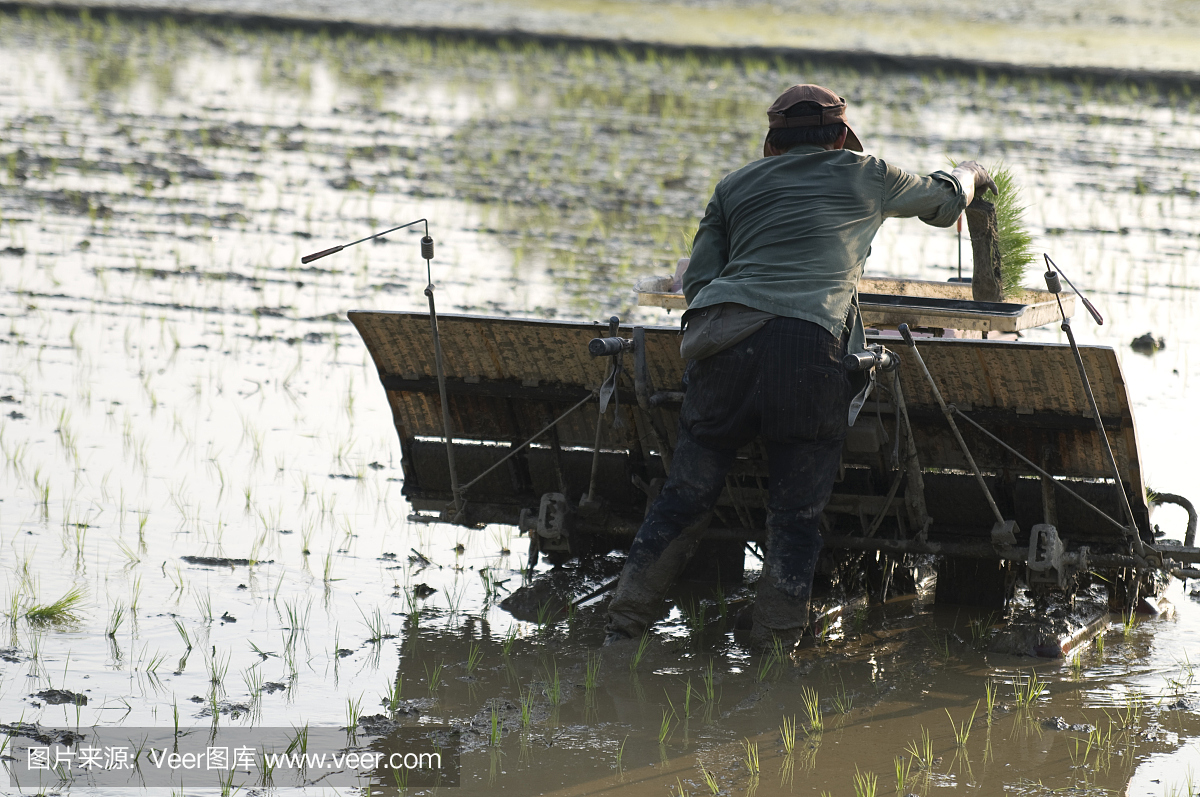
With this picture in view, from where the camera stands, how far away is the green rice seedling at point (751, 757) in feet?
11.5

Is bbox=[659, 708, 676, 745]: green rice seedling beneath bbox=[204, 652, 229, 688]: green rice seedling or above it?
beneath

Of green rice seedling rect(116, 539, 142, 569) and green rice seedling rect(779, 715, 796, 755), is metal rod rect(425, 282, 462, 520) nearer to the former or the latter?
green rice seedling rect(116, 539, 142, 569)

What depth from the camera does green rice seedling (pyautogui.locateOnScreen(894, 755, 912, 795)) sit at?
3.45 meters

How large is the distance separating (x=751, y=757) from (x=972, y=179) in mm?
2078

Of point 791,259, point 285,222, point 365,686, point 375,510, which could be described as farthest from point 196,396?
point 285,222

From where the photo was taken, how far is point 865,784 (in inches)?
134

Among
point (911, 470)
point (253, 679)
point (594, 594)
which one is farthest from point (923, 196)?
point (253, 679)

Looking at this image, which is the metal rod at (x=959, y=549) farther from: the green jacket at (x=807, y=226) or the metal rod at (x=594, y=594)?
the metal rod at (x=594, y=594)

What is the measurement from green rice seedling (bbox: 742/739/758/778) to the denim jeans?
574mm

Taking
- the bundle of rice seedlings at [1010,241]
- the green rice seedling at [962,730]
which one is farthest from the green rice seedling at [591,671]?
the bundle of rice seedlings at [1010,241]

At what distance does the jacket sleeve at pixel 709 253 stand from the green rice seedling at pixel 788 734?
1.34 meters

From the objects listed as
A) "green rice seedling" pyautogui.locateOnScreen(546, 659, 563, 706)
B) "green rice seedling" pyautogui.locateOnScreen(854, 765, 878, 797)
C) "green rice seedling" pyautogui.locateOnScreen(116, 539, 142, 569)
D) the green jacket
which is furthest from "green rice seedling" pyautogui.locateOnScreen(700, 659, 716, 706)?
"green rice seedling" pyautogui.locateOnScreen(116, 539, 142, 569)

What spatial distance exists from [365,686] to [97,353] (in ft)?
14.1

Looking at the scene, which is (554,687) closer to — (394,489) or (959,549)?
(959,549)
